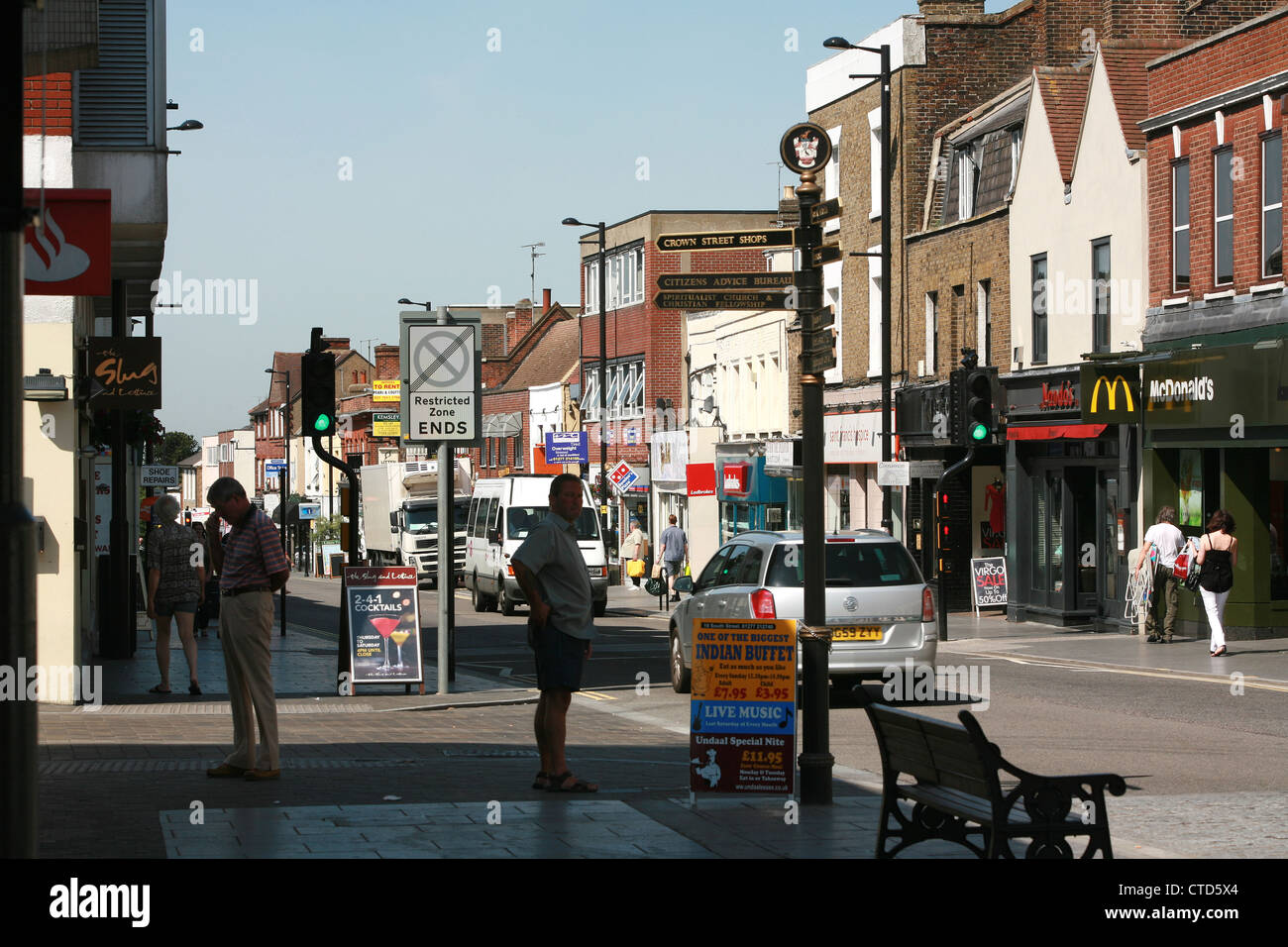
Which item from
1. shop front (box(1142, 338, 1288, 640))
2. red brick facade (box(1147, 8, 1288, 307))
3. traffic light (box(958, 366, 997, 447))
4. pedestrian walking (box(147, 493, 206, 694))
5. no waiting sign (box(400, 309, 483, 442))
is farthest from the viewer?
traffic light (box(958, 366, 997, 447))

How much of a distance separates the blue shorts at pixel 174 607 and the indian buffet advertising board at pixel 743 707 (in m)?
9.02

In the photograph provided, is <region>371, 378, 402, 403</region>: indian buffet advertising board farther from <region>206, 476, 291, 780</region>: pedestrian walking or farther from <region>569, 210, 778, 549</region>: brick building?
<region>206, 476, 291, 780</region>: pedestrian walking

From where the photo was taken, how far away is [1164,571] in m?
24.8

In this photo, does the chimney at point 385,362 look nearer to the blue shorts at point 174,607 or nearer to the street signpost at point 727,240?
the blue shorts at point 174,607

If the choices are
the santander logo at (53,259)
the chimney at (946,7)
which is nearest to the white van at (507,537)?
the chimney at (946,7)

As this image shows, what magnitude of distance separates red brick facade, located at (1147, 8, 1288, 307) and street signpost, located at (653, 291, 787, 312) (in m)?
14.9

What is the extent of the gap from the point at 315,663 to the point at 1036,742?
40.1 ft

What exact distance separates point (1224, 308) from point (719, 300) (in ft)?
52.7

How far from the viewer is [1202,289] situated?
2528 cm

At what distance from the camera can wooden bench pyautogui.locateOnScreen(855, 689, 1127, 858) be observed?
688 cm

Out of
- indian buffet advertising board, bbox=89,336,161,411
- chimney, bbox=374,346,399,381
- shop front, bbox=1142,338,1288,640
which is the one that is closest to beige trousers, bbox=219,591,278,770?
indian buffet advertising board, bbox=89,336,161,411

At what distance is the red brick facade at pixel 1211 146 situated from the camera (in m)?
23.9
